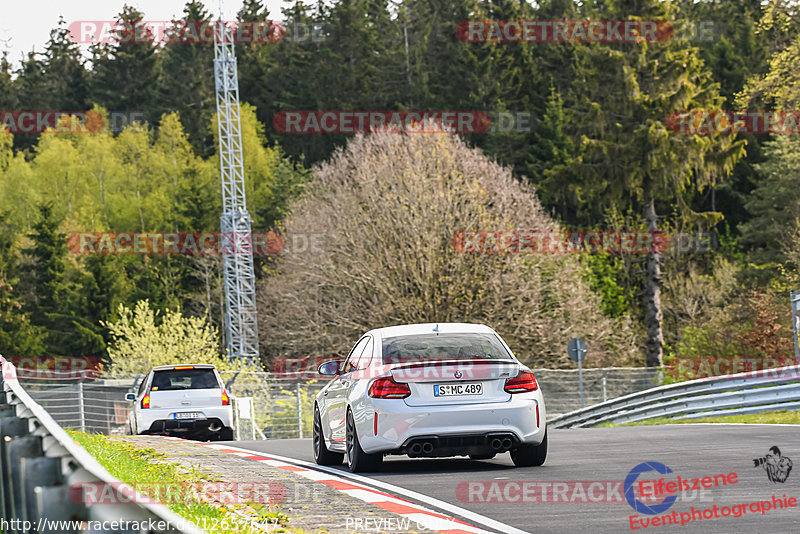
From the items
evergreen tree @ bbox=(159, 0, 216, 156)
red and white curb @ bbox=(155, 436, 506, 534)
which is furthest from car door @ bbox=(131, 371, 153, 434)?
evergreen tree @ bbox=(159, 0, 216, 156)

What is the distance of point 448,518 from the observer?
8.17 meters

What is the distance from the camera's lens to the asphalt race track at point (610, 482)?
7.71m

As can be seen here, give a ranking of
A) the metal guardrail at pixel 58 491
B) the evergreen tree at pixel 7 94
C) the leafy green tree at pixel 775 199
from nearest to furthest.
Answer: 1. the metal guardrail at pixel 58 491
2. the leafy green tree at pixel 775 199
3. the evergreen tree at pixel 7 94

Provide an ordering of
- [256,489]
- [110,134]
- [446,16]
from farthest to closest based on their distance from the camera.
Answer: [110,134]
[446,16]
[256,489]

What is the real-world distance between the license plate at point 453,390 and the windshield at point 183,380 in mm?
11490

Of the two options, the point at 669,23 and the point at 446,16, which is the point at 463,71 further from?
the point at 669,23

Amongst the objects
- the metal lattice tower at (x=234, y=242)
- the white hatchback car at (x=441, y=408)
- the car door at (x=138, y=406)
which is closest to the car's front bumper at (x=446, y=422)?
the white hatchback car at (x=441, y=408)

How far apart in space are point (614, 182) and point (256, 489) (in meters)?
41.0

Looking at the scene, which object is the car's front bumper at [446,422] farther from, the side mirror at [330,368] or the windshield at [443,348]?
the side mirror at [330,368]

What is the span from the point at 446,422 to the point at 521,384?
2.84 feet

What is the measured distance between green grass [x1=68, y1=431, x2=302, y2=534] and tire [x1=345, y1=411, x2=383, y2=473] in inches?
58.5

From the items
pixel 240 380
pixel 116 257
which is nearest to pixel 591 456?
pixel 240 380

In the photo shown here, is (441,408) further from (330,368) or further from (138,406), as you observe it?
(138,406)

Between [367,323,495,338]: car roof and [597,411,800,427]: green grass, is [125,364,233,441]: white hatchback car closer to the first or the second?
[597,411,800,427]: green grass
